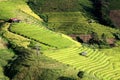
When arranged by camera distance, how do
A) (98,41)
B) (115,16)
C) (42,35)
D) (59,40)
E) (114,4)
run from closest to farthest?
(59,40), (42,35), (98,41), (115,16), (114,4)

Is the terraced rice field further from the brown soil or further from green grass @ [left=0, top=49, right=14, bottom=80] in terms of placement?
the brown soil

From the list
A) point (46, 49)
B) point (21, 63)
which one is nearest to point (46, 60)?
point (21, 63)

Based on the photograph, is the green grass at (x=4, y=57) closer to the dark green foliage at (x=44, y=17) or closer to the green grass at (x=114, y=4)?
the dark green foliage at (x=44, y=17)

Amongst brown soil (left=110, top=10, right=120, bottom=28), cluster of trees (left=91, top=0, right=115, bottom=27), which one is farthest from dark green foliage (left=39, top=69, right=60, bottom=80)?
brown soil (left=110, top=10, right=120, bottom=28)

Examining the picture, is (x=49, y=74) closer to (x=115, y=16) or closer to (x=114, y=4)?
(x=115, y=16)

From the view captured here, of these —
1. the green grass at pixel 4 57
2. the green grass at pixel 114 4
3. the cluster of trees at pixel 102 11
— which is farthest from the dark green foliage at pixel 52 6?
the green grass at pixel 4 57

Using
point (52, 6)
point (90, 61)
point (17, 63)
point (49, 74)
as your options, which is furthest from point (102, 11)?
point (49, 74)

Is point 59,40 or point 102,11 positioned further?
point 102,11

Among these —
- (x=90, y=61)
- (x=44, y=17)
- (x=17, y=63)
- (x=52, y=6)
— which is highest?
(x=17, y=63)
